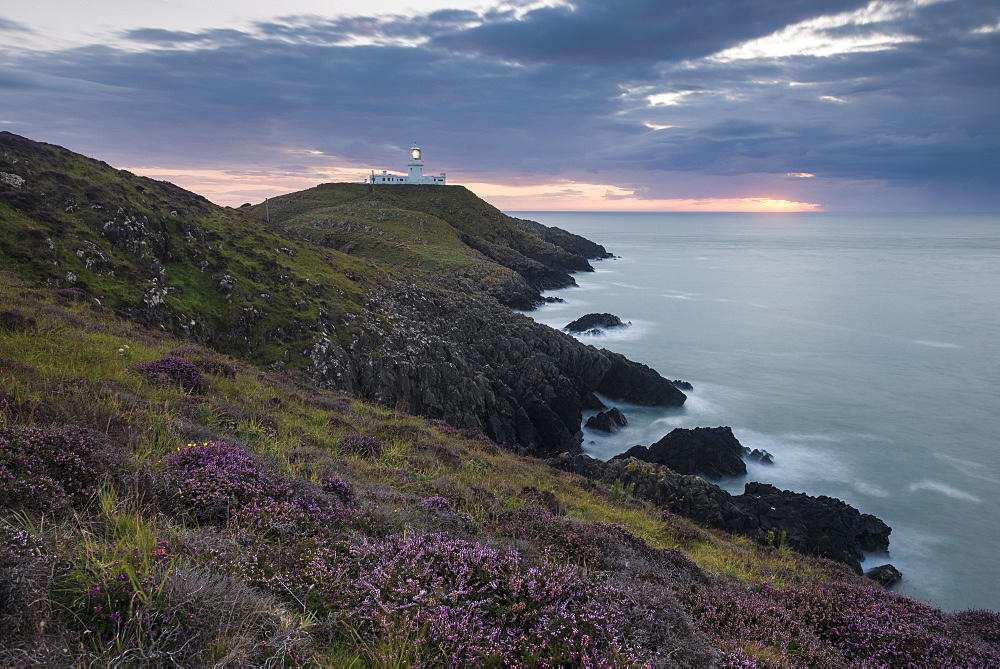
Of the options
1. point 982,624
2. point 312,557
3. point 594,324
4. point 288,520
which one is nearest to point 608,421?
point 982,624

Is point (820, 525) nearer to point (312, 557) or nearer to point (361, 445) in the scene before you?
point (361, 445)

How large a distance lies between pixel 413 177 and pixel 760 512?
143 meters

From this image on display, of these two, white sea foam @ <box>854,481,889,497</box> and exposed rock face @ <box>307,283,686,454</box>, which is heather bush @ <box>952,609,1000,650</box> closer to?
exposed rock face @ <box>307,283,686,454</box>

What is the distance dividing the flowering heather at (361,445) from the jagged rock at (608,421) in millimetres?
24960

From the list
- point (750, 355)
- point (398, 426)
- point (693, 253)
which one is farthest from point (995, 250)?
point (398, 426)

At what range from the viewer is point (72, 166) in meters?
30.3

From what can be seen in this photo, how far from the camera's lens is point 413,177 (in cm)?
14862

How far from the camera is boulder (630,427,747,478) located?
27453 mm

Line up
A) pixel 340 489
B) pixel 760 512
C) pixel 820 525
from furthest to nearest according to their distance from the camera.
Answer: pixel 760 512
pixel 820 525
pixel 340 489

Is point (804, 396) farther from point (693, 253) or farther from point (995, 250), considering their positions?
point (995, 250)

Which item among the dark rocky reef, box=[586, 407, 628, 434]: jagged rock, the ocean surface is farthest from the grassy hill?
box=[586, 407, 628, 434]: jagged rock

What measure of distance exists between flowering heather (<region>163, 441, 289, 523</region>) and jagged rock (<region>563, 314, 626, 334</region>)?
54.3 meters

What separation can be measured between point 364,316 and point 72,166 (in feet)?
65.4

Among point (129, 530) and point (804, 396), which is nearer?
point (129, 530)
